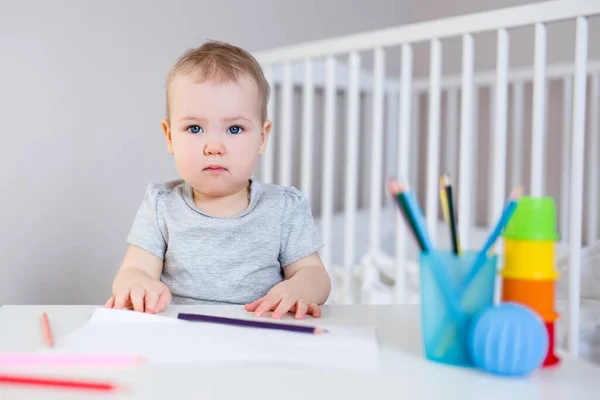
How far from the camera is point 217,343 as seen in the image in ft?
1.75

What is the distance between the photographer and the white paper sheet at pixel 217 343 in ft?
1.62

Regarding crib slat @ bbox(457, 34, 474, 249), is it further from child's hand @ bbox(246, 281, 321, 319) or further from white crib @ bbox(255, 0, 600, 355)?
child's hand @ bbox(246, 281, 321, 319)

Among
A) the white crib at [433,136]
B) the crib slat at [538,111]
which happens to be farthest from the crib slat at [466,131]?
the crib slat at [538,111]

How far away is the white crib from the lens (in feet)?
3.78

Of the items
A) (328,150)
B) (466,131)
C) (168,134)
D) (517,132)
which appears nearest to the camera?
(168,134)

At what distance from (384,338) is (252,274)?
0.37m

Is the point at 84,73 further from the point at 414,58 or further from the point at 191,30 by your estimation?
the point at 414,58

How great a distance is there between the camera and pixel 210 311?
2.13 ft

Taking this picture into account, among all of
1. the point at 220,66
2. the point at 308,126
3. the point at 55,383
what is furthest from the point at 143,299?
the point at 308,126

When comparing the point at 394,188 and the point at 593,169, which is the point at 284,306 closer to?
the point at 394,188

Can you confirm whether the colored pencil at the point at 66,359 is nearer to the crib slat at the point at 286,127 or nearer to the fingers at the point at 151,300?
the fingers at the point at 151,300

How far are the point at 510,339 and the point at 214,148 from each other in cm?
46

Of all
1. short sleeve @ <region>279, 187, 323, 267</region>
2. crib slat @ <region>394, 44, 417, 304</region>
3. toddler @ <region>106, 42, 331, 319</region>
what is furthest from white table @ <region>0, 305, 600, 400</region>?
→ crib slat @ <region>394, 44, 417, 304</region>

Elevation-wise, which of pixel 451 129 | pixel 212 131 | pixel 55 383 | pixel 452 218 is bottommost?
pixel 55 383
